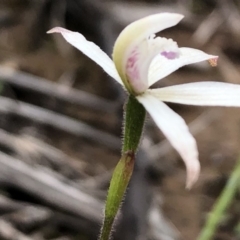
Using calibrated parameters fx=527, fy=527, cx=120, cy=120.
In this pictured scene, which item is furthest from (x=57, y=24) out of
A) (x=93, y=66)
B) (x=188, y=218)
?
(x=188, y=218)

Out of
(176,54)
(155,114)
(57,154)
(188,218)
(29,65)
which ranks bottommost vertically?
(155,114)

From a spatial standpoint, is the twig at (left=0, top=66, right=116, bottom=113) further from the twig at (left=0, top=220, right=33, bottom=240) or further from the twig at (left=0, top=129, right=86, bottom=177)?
the twig at (left=0, top=220, right=33, bottom=240)

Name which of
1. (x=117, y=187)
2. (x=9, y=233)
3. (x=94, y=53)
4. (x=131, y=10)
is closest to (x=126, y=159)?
(x=117, y=187)

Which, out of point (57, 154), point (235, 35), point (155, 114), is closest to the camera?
point (155, 114)

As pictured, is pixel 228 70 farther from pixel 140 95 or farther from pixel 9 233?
pixel 140 95

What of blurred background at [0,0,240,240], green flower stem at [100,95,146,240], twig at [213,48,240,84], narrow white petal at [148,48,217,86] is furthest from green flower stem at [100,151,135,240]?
twig at [213,48,240,84]

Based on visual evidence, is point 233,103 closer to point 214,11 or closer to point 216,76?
point 216,76

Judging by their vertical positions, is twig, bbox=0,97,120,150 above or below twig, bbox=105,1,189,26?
below
